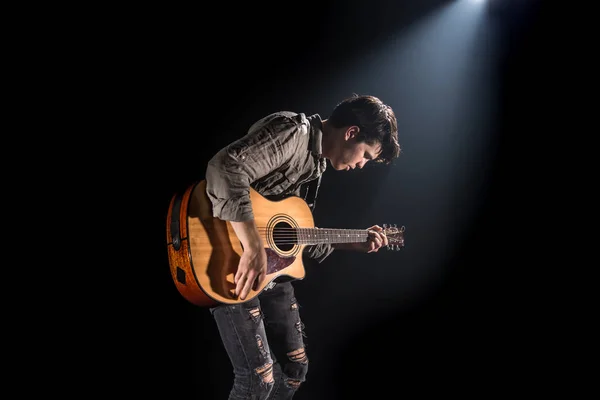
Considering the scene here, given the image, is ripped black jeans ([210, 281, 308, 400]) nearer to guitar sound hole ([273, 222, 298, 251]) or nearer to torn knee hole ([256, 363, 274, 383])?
torn knee hole ([256, 363, 274, 383])

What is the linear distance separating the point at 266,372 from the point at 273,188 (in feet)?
2.42

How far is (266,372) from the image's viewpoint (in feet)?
4.85

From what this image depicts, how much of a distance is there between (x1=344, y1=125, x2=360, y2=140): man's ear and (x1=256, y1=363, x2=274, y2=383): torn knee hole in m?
0.98

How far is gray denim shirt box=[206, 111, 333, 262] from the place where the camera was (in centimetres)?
125

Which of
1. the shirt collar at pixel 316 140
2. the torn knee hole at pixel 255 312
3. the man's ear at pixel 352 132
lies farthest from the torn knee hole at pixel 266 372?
the man's ear at pixel 352 132

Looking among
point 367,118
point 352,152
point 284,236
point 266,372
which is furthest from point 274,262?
point 367,118

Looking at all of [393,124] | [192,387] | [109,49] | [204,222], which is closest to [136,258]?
[204,222]

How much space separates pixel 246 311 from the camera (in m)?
1.46

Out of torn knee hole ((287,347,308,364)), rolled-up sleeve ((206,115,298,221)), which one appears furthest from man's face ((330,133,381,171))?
torn knee hole ((287,347,308,364))

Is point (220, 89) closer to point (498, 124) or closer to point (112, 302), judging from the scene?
point (112, 302)

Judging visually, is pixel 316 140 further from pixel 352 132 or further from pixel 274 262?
pixel 274 262

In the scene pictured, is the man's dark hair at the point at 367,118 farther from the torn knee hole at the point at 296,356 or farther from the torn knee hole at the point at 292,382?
the torn knee hole at the point at 292,382

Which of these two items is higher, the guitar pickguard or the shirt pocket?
the shirt pocket

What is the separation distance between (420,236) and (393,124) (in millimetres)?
1422
